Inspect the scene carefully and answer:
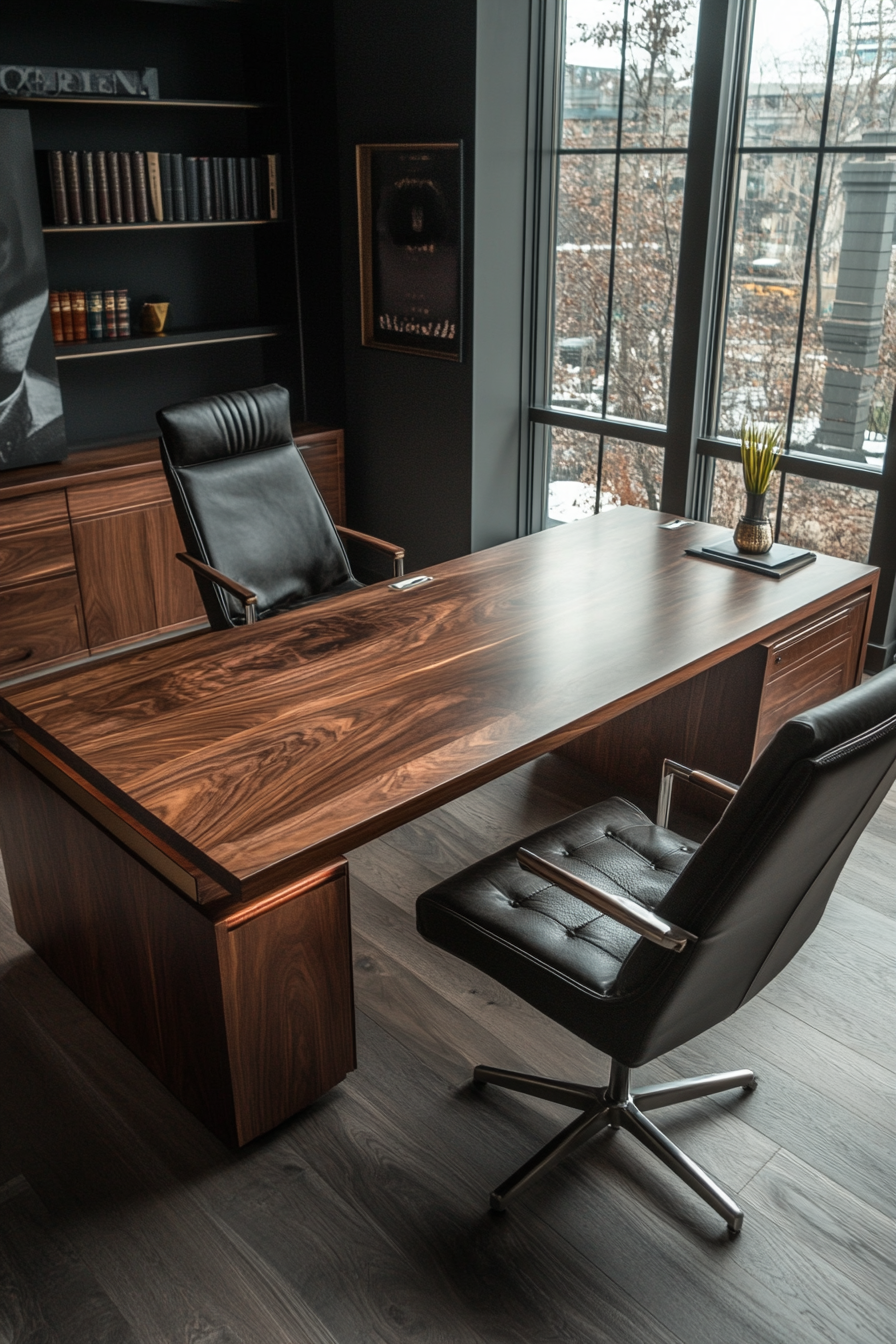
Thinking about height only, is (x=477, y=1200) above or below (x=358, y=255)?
below

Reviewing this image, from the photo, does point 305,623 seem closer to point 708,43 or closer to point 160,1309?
point 160,1309

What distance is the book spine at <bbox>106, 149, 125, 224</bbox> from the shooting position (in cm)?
399

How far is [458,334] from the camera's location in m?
4.25

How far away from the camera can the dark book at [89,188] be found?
3.94 meters

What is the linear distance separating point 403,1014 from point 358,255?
331 centimetres

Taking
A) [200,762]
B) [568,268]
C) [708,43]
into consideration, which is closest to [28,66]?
[568,268]

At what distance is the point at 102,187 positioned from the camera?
13.1 feet

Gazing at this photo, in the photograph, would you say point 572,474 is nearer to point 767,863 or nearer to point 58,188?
point 58,188

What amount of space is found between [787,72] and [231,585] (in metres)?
2.47

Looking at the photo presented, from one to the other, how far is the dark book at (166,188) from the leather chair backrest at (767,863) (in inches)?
142

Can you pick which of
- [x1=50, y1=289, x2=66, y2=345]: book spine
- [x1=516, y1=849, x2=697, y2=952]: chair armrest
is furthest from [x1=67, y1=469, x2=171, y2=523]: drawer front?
[x1=516, y1=849, x2=697, y2=952]: chair armrest

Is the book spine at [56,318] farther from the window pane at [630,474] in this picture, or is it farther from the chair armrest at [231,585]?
the window pane at [630,474]

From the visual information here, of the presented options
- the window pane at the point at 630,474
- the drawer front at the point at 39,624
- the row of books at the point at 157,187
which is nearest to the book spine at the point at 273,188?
the row of books at the point at 157,187

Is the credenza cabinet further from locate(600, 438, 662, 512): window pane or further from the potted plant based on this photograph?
the potted plant
